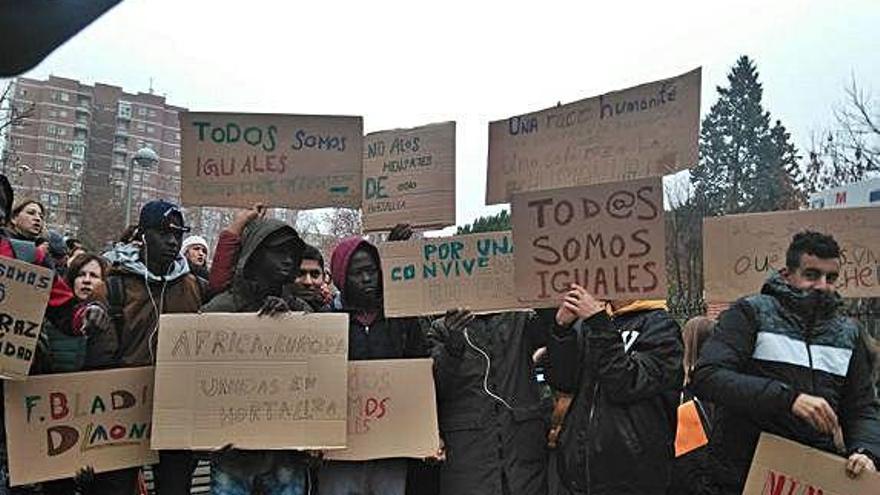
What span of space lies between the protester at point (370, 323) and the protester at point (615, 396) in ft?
2.51

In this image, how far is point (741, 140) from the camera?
5134cm

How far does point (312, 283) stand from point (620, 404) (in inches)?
70.2

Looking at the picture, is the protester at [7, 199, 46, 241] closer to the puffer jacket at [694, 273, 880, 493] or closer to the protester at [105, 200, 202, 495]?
the protester at [105, 200, 202, 495]

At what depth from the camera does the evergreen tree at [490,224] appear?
15.8ft

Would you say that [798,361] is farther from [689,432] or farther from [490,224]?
[490,224]

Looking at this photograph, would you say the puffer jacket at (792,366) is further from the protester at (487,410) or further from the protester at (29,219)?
the protester at (29,219)

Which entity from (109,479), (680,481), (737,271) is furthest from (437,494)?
(737,271)

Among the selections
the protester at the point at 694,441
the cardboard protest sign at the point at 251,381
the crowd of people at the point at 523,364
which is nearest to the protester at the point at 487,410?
the crowd of people at the point at 523,364

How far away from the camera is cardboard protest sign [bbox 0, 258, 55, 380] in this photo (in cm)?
361

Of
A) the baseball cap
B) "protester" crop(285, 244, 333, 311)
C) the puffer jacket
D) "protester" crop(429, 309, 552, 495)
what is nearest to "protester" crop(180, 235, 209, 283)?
"protester" crop(285, 244, 333, 311)

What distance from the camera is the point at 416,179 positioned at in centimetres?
481

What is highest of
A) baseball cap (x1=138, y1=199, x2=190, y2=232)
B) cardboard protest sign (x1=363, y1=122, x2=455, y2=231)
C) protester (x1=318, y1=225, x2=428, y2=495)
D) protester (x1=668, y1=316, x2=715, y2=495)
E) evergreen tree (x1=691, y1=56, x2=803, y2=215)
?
evergreen tree (x1=691, y1=56, x2=803, y2=215)

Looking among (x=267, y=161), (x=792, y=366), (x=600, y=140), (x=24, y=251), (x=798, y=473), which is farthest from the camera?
(x=267, y=161)

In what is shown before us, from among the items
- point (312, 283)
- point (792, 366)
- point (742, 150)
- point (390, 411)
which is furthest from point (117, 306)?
point (742, 150)
